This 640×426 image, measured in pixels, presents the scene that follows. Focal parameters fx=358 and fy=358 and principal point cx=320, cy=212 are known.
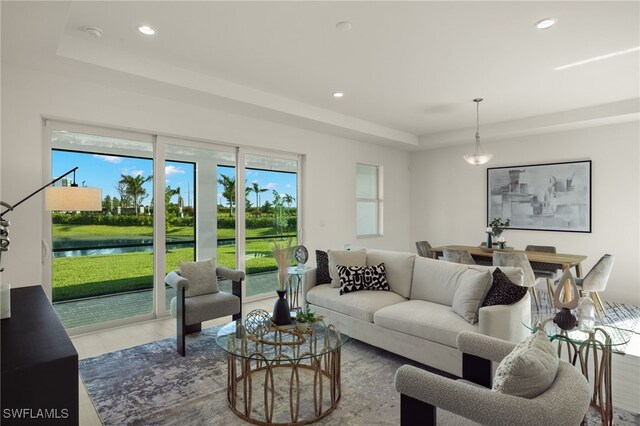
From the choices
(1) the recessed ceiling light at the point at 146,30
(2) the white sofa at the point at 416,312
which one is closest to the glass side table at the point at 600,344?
(2) the white sofa at the point at 416,312

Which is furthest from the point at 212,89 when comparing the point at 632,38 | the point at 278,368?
the point at 632,38

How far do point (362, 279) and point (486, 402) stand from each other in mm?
2432

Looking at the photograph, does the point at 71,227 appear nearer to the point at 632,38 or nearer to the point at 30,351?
the point at 30,351

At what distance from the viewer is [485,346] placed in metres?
1.84

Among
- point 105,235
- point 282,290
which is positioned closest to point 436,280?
point 282,290

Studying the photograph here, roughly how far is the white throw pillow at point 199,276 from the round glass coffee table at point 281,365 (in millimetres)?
1097

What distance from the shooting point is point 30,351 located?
1419 millimetres

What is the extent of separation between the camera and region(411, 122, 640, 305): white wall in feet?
17.3

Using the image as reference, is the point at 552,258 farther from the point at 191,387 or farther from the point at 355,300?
the point at 191,387

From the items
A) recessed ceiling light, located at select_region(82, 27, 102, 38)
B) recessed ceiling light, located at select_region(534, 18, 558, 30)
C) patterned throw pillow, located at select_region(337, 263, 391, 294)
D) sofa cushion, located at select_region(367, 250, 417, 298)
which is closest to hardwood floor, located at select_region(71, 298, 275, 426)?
patterned throw pillow, located at select_region(337, 263, 391, 294)

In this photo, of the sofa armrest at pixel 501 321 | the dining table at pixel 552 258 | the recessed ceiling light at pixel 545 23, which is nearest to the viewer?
the sofa armrest at pixel 501 321

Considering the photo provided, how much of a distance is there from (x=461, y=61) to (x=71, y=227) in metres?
4.36

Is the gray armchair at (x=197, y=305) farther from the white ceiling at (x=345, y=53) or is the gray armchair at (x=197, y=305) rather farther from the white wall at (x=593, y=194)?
the white wall at (x=593, y=194)

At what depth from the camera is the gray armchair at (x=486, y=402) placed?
1.24 metres
